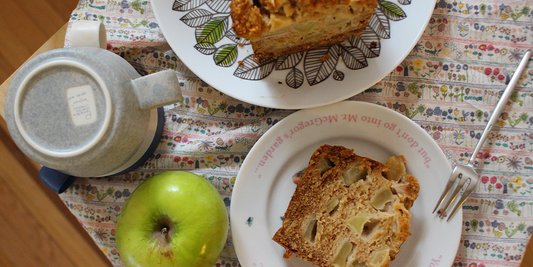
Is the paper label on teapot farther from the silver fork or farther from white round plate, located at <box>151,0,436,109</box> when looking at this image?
the silver fork

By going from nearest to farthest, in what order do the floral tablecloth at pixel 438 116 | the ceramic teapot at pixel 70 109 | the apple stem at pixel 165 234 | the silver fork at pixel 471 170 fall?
1. the ceramic teapot at pixel 70 109
2. the apple stem at pixel 165 234
3. the silver fork at pixel 471 170
4. the floral tablecloth at pixel 438 116

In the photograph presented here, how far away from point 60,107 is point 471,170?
1.40 metres

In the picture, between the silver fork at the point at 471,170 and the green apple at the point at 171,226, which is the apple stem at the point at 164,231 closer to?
the green apple at the point at 171,226

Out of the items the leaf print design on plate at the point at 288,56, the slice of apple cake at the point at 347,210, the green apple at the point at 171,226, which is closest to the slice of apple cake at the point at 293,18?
the leaf print design on plate at the point at 288,56

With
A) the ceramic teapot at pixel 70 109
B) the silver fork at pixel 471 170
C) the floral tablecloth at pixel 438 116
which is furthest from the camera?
the floral tablecloth at pixel 438 116

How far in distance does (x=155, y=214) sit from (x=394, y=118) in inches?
35.4

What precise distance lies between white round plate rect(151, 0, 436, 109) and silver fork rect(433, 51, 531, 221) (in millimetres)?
456

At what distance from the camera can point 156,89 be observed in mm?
974

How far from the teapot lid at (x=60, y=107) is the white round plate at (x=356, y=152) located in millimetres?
526

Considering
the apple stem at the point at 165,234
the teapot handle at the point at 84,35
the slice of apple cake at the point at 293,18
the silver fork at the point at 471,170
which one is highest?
the slice of apple cake at the point at 293,18

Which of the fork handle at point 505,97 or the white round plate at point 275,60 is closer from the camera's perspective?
the white round plate at point 275,60

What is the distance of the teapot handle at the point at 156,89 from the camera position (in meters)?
0.97

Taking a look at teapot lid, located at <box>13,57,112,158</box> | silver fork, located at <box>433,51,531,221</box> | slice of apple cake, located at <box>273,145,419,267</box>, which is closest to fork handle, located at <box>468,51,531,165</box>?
silver fork, located at <box>433,51,531,221</box>

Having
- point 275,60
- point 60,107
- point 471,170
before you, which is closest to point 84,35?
point 60,107
